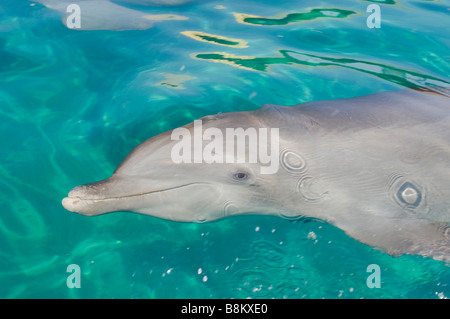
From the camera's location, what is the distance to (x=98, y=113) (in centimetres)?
539

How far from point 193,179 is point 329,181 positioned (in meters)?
1.21

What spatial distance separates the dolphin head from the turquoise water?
37cm

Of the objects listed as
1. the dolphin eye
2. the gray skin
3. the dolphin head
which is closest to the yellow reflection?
the gray skin

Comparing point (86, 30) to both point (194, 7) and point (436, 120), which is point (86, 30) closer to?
point (194, 7)

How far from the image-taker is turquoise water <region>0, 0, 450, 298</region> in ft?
12.5

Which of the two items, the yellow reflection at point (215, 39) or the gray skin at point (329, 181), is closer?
the gray skin at point (329, 181)

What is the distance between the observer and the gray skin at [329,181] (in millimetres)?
3760

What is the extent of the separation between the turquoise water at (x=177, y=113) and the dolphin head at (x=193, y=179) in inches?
14.5

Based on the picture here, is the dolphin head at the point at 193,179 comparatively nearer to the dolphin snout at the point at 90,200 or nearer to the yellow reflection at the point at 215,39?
the dolphin snout at the point at 90,200

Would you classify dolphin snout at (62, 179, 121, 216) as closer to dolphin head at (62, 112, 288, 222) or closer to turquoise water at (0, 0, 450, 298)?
dolphin head at (62, 112, 288, 222)

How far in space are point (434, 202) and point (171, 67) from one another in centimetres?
396

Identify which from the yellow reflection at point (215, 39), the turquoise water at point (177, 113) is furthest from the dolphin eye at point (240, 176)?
the yellow reflection at point (215, 39)

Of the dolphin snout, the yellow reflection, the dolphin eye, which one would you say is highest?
the yellow reflection
